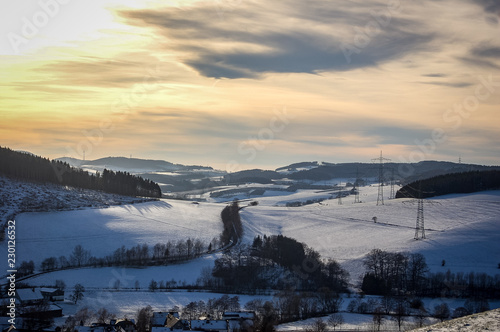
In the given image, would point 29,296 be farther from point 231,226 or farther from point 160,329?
point 231,226

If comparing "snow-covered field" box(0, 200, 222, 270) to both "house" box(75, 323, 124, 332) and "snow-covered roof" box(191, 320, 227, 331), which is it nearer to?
"house" box(75, 323, 124, 332)

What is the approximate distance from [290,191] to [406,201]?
89.2 meters

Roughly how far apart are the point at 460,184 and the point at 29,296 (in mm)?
88261

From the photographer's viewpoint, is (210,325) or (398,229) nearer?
(210,325)

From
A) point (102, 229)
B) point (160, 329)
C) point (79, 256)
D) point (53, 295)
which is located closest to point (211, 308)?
point (160, 329)

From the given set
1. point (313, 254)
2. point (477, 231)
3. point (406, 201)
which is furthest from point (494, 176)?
point (313, 254)

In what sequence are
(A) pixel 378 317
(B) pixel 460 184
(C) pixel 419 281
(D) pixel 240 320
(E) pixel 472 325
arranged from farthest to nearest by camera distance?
→ (B) pixel 460 184 < (C) pixel 419 281 < (A) pixel 378 317 < (D) pixel 240 320 < (E) pixel 472 325

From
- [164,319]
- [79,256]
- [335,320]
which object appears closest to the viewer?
[164,319]

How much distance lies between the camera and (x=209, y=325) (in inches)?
1310

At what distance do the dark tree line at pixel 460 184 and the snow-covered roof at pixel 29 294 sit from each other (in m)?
78.9

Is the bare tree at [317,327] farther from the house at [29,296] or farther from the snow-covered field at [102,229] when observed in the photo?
the snow-covered field at [102,229]

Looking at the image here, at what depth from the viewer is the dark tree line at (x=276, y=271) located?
1869 inches

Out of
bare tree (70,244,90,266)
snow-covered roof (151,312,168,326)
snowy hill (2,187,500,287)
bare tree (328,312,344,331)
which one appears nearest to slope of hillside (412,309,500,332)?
bare tree (328,312,344,331)

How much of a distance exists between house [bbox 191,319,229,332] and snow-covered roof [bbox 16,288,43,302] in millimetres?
12954
